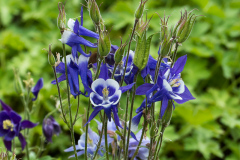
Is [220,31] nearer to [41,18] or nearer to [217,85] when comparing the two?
[217,85]

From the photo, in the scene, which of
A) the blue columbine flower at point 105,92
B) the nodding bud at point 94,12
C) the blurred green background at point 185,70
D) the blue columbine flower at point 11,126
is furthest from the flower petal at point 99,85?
the blurred green background at point 185,70

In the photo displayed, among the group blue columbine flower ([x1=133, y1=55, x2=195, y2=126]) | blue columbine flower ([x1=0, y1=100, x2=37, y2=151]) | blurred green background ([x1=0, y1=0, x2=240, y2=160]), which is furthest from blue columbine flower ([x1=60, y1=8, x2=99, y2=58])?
blurred green background ([x1=0, y1=0, x2=240, y2=160])

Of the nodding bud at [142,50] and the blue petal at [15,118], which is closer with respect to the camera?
the nodding bud at [142,50]

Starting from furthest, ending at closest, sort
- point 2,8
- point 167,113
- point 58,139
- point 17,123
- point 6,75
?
point 2,8
point 6,75
point 58,139
point 17,123
point 167,113

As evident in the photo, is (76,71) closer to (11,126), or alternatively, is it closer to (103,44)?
(103,44)

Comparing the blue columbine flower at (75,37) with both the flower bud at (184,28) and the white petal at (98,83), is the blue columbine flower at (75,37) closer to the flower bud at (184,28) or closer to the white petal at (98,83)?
the white petal at (98,83)

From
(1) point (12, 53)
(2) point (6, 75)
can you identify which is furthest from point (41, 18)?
(2) point (6, 75)
